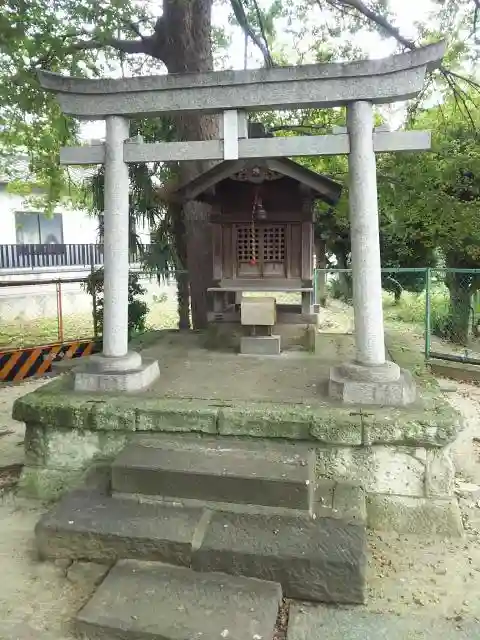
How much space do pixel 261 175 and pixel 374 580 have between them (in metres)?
4.70

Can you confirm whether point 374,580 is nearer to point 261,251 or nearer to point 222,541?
point 222,541

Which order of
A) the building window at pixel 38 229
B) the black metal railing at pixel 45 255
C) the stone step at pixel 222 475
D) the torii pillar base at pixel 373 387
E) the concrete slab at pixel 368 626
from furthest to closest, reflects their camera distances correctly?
the building window at pixel 38 229 < the black metal railing at pixel 45 255 < the torii pillar base at pixel 373 387 < the stone step at pixel 222 475 < the concrete slab at pixel 368 626

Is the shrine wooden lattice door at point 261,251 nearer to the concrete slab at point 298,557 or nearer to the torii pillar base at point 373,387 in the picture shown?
the torii pillar base at point 373,387

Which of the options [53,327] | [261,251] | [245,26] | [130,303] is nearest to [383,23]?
[245,26]

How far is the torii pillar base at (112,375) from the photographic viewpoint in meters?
4.83

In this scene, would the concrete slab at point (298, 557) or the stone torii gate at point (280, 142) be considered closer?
the concrete slab at point (298, 557)

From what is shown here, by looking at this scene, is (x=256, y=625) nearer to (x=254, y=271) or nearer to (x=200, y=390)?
(x=200, y=390)

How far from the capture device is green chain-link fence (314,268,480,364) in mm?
9883

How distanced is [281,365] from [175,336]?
2.50 meters

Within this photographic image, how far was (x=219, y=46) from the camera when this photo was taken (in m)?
12.5

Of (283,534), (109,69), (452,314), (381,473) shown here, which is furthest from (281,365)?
(109,69)

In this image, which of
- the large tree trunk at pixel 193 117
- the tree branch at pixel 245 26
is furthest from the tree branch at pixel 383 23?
the large tree trunk at pixel 193 117

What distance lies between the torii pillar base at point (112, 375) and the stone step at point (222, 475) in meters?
0.91

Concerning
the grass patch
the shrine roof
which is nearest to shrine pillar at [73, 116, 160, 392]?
the shrine roof
